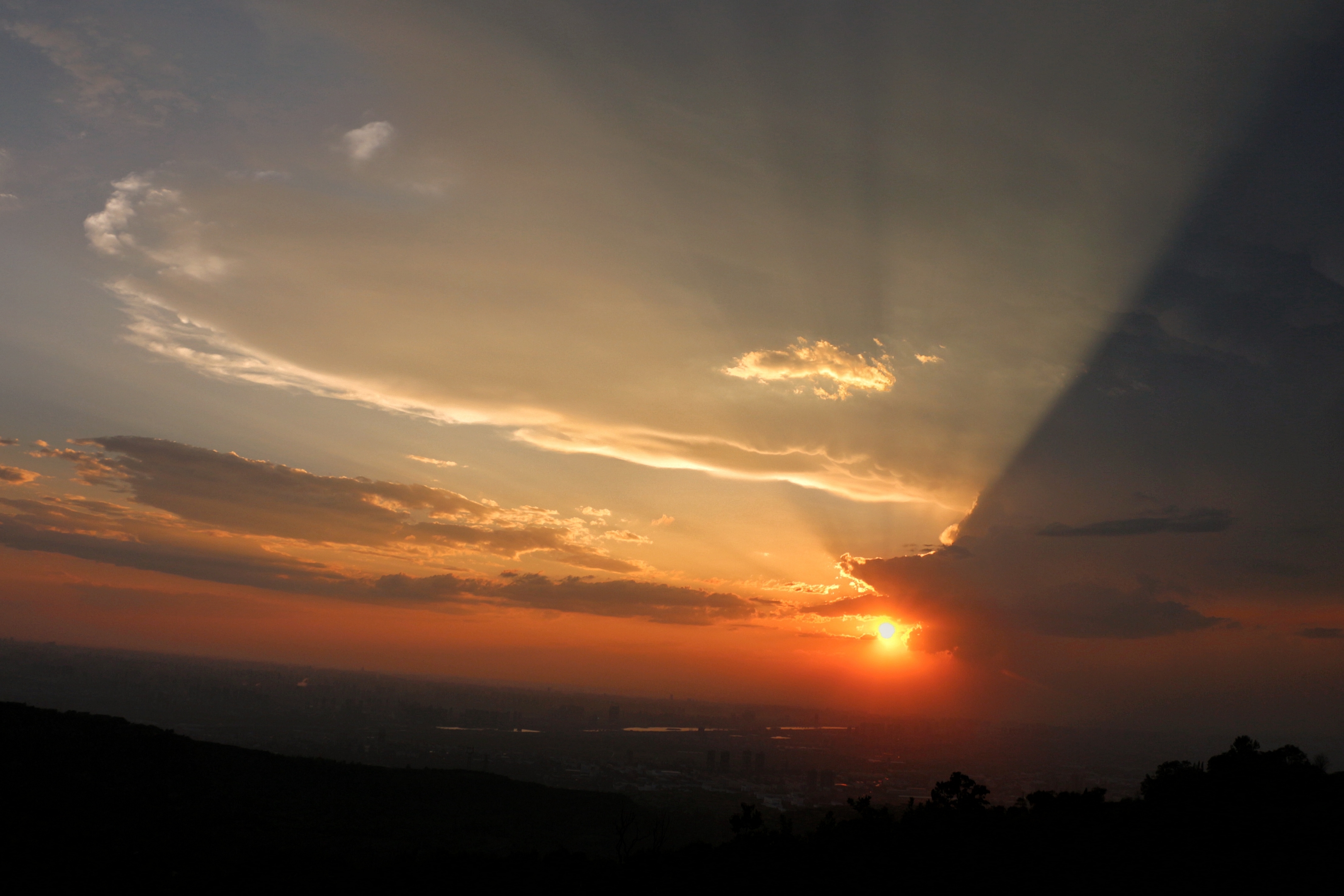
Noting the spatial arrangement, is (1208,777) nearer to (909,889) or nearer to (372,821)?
(909,889)

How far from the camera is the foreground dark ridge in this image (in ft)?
162

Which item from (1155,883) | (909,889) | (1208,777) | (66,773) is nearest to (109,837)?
(66,773)

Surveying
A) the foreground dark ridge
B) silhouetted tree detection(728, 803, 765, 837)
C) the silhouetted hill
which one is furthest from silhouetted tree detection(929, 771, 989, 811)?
the silhouetted hill

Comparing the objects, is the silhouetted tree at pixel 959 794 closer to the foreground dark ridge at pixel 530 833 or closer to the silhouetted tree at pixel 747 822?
the foreground dark ridge at pixel 530 833

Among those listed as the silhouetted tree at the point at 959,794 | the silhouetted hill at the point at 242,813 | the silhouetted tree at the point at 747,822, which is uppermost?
the silhouetted tree at the point at 959,794

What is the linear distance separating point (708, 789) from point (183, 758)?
4403 inches

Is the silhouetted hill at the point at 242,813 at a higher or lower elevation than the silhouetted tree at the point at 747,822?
lower

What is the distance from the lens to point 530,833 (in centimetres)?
9131

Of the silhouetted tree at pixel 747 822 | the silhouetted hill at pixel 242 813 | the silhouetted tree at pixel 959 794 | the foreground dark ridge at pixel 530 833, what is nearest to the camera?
the foreground dark ridge at pixel 530 833

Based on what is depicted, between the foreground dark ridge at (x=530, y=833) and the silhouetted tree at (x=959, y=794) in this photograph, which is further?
the silhouetted tree at (x=959, y=794)

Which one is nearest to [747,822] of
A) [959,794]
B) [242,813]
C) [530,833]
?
[959,794]

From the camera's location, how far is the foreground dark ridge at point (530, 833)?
49375 mm

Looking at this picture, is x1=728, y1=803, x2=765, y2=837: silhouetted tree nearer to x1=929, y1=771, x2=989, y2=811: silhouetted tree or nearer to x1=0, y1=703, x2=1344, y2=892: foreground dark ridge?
x1=0, y1=703, x2=1344, y2=892: foreground dark ridge

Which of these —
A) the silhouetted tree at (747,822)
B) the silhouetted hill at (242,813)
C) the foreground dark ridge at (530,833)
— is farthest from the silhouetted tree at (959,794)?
the silhouetted hill at (242,813)
